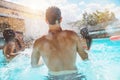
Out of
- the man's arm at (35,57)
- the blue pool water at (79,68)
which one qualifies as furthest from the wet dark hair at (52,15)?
the blue pool water at (79,68)

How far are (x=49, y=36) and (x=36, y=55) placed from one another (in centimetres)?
12

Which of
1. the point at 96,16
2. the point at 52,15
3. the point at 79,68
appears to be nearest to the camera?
the point at 52,15

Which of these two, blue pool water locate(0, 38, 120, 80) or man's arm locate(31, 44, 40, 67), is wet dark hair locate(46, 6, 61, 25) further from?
blue pool water locate(0, 38, 120, 80)

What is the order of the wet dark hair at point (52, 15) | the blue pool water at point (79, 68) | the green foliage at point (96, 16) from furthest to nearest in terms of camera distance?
the green foliage at point (96, 16), the blue pool water at point (79, 68), the wet dark hair at point (52, 15)

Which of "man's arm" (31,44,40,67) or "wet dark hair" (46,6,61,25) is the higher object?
"wet dark hair" (46,6,61,25)

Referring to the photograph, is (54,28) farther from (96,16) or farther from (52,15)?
(96,16)

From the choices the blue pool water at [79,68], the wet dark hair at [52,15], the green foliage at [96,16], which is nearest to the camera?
the wet dark hair at [52,15]

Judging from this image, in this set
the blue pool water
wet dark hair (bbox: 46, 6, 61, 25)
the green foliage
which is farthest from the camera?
the green foliage

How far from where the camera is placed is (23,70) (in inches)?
99.0

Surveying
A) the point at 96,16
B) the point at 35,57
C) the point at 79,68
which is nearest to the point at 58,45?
the point at 35,57

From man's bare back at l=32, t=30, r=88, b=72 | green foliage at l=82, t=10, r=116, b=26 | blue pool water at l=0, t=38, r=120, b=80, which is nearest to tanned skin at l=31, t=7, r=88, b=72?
man's bare back at l=32, t=30, r=88, b=72

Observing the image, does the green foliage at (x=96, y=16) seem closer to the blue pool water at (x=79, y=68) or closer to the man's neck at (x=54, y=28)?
the blue pool water at (x=79, y=68)

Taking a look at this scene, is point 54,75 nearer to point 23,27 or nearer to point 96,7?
point 96,7

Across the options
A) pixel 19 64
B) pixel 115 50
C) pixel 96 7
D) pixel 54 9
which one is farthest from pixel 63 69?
pixel 115 50
